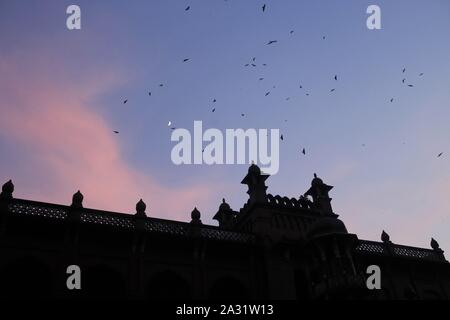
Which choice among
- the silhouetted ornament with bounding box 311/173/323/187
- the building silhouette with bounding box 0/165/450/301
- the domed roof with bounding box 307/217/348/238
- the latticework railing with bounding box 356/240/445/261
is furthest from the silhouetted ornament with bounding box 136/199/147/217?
the latticework railing with bounding box 356/240/445/261

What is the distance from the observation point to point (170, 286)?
20.5 metres

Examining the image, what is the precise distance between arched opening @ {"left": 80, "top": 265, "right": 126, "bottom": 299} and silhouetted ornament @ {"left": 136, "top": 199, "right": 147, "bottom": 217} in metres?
2.83

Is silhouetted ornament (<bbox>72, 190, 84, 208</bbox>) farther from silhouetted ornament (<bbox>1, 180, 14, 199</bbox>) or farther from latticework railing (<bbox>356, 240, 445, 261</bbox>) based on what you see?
latticework railing (<bbox>356, 240, 445, 261</bbox>)

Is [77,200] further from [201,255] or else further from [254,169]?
[254,169]

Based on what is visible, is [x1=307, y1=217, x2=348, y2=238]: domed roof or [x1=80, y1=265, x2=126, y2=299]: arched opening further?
[x1=80, y1=265, x2=126, y2=299]: arched opening

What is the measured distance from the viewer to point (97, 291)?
62.8 feet

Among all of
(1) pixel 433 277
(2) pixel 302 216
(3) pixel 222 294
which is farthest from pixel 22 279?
(1) pixel 433 277

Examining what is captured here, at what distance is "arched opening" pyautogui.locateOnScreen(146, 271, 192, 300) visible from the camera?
20.1 m

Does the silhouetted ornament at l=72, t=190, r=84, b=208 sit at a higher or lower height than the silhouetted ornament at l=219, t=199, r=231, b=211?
lower

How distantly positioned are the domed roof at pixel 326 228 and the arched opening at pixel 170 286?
6527 mm

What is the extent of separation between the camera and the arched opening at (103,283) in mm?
19036

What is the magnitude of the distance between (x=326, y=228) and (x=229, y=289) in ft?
23.1
